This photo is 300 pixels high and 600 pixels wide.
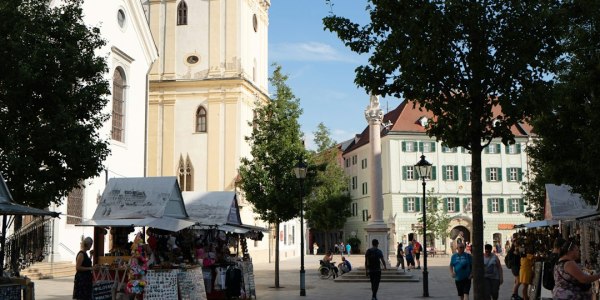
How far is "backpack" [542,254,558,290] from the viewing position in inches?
589

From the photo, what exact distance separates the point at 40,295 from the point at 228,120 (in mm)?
27284

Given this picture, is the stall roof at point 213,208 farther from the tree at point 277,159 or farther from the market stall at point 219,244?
the tree at point 277,159

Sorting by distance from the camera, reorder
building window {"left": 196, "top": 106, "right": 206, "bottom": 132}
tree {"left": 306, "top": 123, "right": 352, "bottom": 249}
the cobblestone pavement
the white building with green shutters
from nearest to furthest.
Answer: the cobblestone pavement < building window {"left": 196, "top": 106, "right": 206, "bottom": 132} < the white building with green shutters < tree {"left": 306, "top": 123, "right": 352, "bottom": 249}

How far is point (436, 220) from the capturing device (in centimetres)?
6706

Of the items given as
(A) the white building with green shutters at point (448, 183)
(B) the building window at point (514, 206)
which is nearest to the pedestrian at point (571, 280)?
(A) the white building with green shutters at point (448, 183)

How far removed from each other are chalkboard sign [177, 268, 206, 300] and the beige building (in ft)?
97.1

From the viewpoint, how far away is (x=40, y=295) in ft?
68.4

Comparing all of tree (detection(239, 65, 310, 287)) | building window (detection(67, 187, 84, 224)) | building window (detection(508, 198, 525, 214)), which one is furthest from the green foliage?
building window (detection(508, 198, 525, 214))

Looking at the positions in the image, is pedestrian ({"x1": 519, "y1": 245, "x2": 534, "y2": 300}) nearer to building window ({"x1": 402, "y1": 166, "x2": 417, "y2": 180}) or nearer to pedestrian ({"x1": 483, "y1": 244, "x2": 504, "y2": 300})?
pedestrian ({"x1": 483, "y1": 244, "x2": 504, "y2": 300})

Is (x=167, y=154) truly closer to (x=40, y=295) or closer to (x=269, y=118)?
(x=269, y=118)

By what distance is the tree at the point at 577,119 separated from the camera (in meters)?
17.1

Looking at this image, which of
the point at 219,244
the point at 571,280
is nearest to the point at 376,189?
the point at 219,244

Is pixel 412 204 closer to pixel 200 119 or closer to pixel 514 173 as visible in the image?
pixel 514 173

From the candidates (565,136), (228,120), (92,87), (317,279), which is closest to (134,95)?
(228,120)
